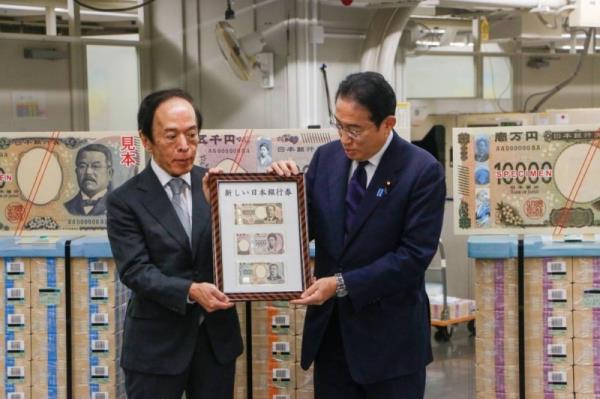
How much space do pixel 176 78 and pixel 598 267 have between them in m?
3.83

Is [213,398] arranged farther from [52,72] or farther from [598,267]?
[52,72]

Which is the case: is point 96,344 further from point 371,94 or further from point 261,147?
point 371,94

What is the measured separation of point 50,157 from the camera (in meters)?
3.35

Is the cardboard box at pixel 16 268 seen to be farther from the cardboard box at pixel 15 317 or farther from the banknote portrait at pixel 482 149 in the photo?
the banknote portrait at pixel 482 149

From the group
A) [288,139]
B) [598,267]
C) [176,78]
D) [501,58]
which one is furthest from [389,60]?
[501,58]

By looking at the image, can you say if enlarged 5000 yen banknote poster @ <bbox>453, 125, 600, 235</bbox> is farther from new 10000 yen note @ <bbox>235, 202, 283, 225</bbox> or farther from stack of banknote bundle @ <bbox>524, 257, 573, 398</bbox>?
new 10000 yen note @ <bbox>235, 202, 283, 225</bbox>

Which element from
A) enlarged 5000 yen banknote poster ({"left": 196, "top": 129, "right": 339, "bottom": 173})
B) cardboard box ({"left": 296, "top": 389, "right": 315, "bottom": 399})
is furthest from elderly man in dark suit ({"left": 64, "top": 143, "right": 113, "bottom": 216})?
cardboard box ({"left": 296, "top": 389, "right": 315, "bottom": 399})

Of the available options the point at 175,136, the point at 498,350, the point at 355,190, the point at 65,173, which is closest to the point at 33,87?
the point at 65,173

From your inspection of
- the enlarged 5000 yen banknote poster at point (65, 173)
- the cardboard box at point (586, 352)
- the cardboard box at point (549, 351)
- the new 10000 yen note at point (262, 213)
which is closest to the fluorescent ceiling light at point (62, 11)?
the enlarged 5000 yen banknote poster at point (65, 173)

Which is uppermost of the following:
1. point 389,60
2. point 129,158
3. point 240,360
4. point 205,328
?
point 389,60

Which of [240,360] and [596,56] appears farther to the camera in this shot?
[596,56]

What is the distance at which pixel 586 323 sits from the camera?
309cm

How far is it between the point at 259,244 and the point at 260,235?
0.03 meters

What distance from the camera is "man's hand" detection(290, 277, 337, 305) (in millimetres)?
2357
